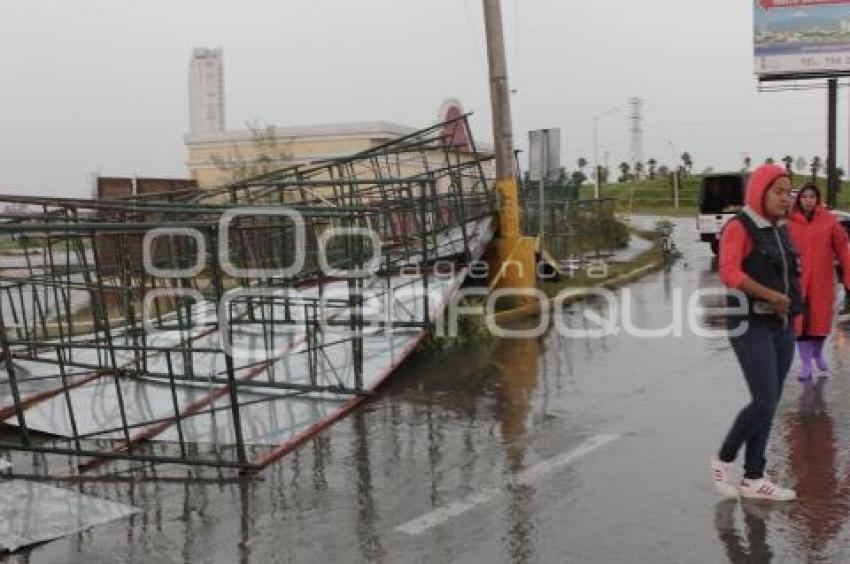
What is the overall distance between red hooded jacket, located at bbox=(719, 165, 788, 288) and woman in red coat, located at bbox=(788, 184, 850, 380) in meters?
3.16

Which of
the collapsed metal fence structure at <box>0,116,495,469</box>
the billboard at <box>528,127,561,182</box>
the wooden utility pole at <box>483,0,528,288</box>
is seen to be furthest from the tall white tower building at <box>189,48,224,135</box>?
the collapsed metal fence structure at <box>0,116,495,469</box>

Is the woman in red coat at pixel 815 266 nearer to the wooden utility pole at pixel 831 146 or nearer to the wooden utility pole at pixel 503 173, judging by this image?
the wooden utility pole at pixel 503 173

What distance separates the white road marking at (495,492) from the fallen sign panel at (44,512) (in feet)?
5.77

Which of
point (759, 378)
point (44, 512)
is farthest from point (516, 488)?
point (44, 512)

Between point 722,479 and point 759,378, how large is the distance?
0.66 meters

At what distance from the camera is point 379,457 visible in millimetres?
6637

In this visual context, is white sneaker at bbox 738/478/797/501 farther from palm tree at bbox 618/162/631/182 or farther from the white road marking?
palm tree at bbox 618/162/631/182

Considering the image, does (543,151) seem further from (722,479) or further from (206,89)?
(206,89)

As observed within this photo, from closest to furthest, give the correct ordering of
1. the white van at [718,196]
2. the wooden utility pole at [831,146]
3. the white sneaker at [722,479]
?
the white sneaker at [722,479] → the white van at [718,196] → the wooden utility pole at [831,146]

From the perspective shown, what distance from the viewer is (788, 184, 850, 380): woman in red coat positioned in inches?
323

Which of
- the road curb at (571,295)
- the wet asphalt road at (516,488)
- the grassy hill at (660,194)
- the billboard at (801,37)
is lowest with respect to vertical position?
the grassy hill at (660,194)

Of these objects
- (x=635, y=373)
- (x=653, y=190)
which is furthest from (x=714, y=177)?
(x=653, y=190)

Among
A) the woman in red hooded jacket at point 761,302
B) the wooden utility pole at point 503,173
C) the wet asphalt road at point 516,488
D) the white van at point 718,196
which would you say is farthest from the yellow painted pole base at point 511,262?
the white van at point 718,196

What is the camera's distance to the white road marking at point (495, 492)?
5.19 m
